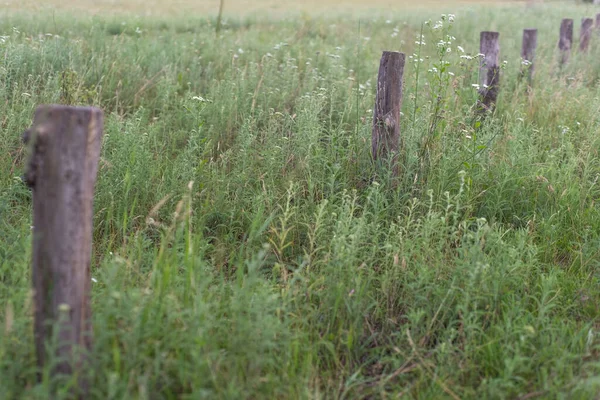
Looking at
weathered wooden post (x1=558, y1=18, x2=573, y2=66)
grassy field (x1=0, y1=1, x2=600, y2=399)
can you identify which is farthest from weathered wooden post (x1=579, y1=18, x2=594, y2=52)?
grassy field (x1=0, y1=1, x2=600, y2=399)

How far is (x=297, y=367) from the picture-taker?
327cm

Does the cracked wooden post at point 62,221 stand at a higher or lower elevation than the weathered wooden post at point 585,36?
lower

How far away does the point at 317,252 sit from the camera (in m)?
4.45

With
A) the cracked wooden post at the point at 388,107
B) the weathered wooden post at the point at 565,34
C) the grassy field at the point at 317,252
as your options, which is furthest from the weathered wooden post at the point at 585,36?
the cracked wooden post at the point at 388,107

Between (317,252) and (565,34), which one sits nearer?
(317,252)

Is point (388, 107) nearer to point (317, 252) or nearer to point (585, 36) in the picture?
point (317, 252)

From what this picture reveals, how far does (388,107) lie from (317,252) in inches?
59.9

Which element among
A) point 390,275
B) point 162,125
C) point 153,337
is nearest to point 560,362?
point 390,275

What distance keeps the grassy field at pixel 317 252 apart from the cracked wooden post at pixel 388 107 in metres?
0.15

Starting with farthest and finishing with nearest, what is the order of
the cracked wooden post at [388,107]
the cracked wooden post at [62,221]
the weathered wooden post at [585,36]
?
the weathered wooden post at [585,36] < the cracked wooden post at [388,107] < the cracked wooden post at [62,221]

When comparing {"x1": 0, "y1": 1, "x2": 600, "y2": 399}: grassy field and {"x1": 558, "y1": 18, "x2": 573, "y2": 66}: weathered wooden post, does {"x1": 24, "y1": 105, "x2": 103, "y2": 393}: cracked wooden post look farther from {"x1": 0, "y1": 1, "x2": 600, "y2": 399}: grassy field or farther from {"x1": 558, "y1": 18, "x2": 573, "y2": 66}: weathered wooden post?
{"x1": 558, "y1": 18, "x2": 573, "y2": 66}: weathered wooden post

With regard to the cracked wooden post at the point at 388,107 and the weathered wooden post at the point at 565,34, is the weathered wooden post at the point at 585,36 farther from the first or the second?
the cracked wooden post at the point at 388,107

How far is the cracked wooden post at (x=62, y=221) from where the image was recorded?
8.40 feet

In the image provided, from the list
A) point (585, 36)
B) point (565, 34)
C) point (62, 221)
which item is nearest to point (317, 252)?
point (62, 221)
